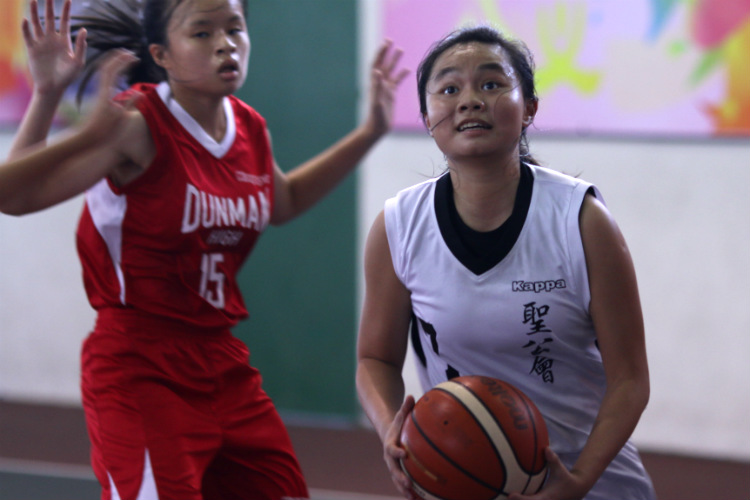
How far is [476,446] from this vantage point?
66.0 inches

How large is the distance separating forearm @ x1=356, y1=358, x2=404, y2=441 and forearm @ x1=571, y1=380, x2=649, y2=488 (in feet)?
1.31

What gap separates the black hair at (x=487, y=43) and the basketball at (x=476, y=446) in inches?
25.7

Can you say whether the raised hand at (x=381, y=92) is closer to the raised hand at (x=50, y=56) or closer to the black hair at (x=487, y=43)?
the black hair at (x=487, y=43)

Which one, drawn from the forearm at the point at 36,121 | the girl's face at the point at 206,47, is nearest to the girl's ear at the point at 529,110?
the girl's face at the point at 206,47

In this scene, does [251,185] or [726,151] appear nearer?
[251,185]

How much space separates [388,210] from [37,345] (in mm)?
4104

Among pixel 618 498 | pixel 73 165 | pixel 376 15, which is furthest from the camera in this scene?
pixel 376 15

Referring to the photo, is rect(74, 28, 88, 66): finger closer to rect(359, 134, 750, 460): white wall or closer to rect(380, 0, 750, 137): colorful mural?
rect(380, 0, 750, 137): colorful mural

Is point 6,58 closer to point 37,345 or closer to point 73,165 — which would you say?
point 37,345

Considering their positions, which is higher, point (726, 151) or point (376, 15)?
point (376, 15)

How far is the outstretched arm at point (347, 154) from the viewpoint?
277 centimetres

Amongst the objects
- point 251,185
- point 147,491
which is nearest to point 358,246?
point 251,185

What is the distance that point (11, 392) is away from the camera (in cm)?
559

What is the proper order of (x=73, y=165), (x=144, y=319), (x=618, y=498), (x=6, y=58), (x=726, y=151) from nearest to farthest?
(x=618, y=498)
(x=73, y=165)
(x=144, y=319)
(x=726, y=151)
(x=6, y=58)
